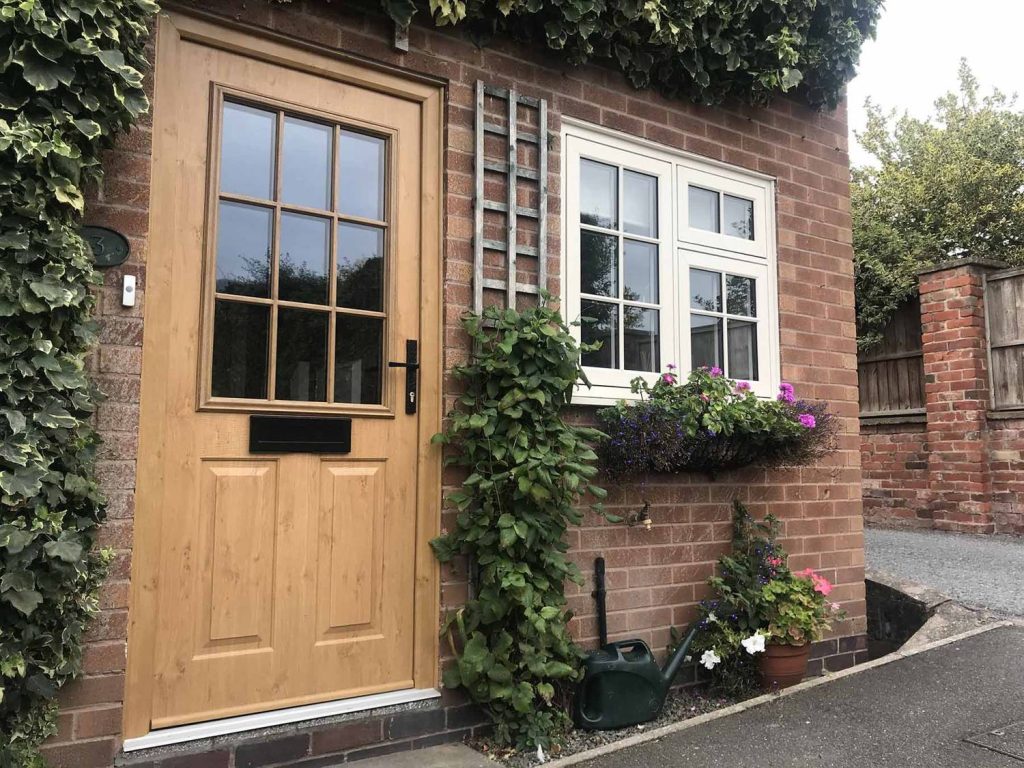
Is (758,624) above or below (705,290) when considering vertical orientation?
below

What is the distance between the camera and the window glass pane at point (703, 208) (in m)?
3.99

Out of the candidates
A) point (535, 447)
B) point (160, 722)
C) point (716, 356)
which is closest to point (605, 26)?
point (716, 356)

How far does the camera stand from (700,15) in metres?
3.58

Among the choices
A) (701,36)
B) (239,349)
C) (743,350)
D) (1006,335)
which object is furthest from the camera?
(1006,335)

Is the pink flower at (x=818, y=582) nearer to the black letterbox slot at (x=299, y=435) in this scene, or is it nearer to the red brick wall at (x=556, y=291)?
the red brick wall at (x=556, y=291)

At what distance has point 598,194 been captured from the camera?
3670mm

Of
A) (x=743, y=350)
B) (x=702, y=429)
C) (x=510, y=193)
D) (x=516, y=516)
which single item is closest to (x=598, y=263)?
(x=510, y=193)

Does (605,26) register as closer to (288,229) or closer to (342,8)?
(342,8)

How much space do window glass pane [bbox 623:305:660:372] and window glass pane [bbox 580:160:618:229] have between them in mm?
456

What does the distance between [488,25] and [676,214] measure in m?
1.34

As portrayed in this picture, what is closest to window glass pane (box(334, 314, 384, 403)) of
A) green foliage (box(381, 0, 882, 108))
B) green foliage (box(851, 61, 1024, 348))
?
green foliage (box(381, 0, 882, 108))

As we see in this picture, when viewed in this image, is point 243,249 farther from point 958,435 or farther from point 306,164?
point 958,435

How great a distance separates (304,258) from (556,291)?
114 cm

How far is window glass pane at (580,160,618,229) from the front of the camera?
3619 millimetres
